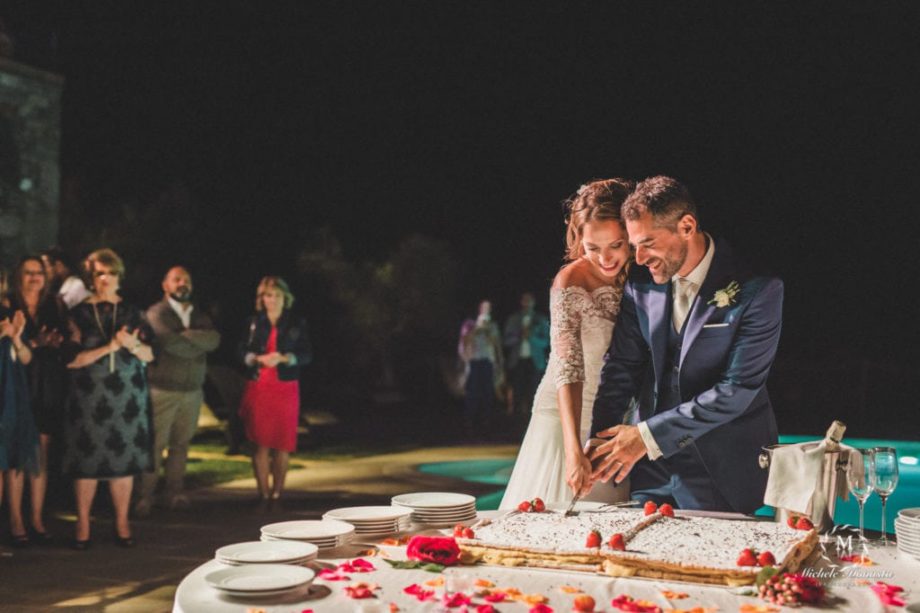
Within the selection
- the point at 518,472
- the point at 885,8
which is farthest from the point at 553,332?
the point at 885,8

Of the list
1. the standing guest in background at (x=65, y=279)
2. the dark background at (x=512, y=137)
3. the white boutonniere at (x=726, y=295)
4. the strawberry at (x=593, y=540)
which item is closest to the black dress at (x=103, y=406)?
the standing guest in background at (x=65, y=279)

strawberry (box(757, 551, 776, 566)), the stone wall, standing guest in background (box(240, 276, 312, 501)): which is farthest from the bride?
the stone wall

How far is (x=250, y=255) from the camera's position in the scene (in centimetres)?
3050

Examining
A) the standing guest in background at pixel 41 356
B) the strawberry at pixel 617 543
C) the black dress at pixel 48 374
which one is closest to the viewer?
the strawberry at pixel 617 543

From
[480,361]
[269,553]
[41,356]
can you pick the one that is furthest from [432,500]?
[480,361]

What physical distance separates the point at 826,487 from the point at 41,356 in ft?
17.6

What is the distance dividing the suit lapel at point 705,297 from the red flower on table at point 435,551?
3.25 ft

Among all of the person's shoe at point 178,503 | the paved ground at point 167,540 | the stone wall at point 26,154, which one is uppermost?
the stone wall at point 26,154

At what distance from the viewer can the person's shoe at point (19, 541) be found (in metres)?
5.79

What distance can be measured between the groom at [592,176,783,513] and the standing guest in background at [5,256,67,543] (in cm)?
451

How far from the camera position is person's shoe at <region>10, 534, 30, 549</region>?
5793 mm

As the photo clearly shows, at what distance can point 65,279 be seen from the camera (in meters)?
6.94

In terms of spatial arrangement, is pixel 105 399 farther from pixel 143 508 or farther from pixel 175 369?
pixel 143 508

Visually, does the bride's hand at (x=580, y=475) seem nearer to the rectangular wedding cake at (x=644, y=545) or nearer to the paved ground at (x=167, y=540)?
the rectangular wedding cake at (x=644, y=545)
